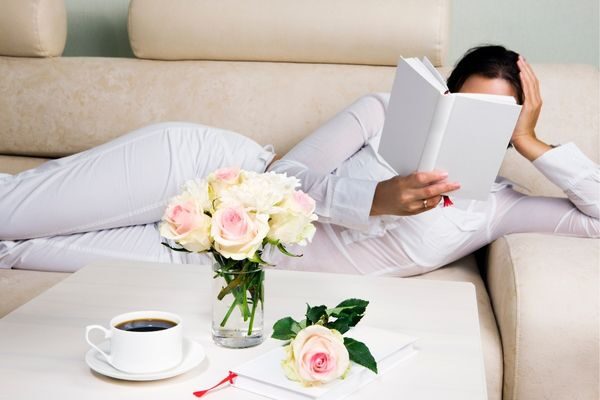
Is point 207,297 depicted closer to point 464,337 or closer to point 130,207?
point 464,337

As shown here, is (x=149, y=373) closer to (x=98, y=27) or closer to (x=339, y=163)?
(x=339, y=163)

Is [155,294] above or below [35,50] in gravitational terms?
below

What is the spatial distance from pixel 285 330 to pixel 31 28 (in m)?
1.62

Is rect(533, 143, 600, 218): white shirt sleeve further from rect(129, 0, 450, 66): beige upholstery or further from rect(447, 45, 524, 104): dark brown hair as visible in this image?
rect(129, 0, 450, 66): beige upholstery

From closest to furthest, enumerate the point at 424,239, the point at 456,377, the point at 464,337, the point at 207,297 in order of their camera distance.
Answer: the point at 456,377, the point at 464,337, the point at 207,297, the point at 424,239

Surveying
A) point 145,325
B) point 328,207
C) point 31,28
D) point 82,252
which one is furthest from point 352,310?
point 31,28

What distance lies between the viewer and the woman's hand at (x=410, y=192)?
1539 millimetres

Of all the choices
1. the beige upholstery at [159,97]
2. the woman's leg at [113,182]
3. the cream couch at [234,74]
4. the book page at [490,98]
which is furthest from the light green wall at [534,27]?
the book page at [490,98]

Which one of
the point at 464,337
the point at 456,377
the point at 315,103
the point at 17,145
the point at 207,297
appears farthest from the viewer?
the point at 17,145

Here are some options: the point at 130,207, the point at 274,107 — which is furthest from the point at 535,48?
the point at 130,207

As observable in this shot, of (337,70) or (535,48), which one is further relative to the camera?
(535,48)

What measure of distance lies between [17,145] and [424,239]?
1.21 m

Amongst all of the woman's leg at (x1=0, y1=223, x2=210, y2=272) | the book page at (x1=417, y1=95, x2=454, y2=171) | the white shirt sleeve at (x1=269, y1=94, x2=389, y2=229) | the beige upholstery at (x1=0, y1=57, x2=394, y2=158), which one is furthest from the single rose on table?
the beige upholstery at (x1=0, y1=57, x2=394, y2=158)

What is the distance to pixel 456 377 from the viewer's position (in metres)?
1.06
